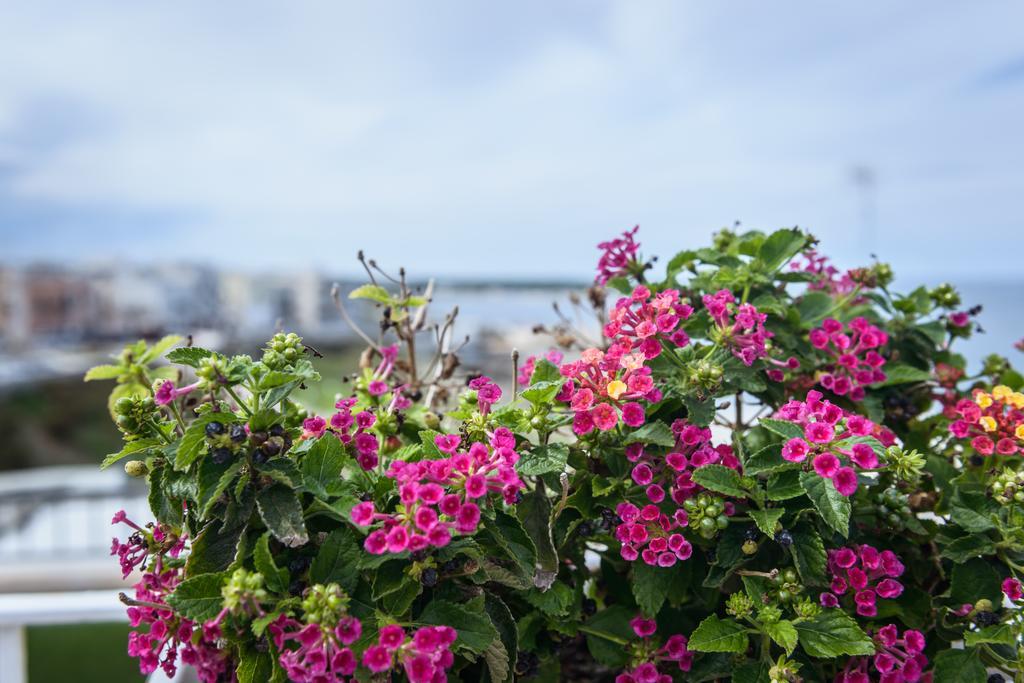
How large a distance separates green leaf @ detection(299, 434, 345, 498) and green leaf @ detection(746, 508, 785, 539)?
38 cm

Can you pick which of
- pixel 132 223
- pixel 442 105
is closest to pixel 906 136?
pixel 442 105

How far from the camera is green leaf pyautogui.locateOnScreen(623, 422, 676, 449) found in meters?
0.69

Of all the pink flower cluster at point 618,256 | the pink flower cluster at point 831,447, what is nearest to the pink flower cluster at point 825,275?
the pink flower cluster at point 618,256

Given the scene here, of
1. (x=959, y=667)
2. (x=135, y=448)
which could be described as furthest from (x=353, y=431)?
(x=959, y=667)

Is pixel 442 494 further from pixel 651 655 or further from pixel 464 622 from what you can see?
pixel 651 655

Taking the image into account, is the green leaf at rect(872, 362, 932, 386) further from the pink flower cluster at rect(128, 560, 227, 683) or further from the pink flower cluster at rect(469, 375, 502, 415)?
the pink flower cluster at rect(128, 560, 227, 683)

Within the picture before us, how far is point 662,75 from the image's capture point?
14.5 meters

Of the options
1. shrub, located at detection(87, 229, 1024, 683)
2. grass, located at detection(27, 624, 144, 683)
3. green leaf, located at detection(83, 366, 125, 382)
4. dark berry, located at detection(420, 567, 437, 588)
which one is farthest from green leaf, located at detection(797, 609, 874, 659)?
grass, located at detection(27, 624, 144, 683)

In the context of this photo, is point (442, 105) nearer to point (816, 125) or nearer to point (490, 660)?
point (816, 125)

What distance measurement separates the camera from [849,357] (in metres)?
0.85

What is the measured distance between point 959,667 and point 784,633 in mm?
206

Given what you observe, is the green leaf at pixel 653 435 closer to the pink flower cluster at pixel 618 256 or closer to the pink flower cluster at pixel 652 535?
the pink flower cluster at pixel 652 535

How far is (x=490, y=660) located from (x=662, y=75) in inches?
602

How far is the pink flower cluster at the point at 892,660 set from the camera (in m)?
0.70
